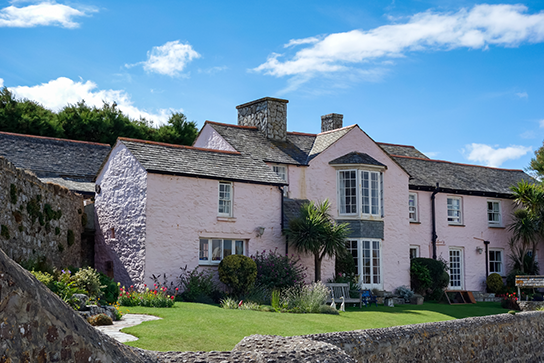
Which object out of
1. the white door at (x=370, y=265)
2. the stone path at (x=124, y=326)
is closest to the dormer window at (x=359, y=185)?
the white door at (x=370, y=265)

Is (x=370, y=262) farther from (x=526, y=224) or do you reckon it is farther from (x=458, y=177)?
(x=526, y=224)

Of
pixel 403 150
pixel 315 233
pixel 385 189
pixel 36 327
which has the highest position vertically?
pixel 403 150

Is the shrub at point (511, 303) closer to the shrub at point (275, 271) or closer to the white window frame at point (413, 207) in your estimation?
the white window frame at point (413, 207)

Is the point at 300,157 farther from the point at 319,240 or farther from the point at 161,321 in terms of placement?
the point at 161,321

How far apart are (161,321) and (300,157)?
1332 centimetres

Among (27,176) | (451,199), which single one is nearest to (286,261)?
(27,176)

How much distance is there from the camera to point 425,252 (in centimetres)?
Answer: 2659

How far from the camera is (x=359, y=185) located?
23.5 metres

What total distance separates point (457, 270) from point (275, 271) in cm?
1211

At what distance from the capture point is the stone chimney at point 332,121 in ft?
98.2

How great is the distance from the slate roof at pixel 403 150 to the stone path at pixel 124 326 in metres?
22.1

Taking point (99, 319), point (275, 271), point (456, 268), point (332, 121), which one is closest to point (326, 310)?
point (275, 271)

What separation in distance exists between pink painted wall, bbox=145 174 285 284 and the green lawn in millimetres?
2969

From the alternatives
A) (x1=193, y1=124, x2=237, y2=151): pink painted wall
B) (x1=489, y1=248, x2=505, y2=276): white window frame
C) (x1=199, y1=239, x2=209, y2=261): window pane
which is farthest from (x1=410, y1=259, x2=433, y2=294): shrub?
(x1=199, y1=239, x2=209, y2=261): window pane
